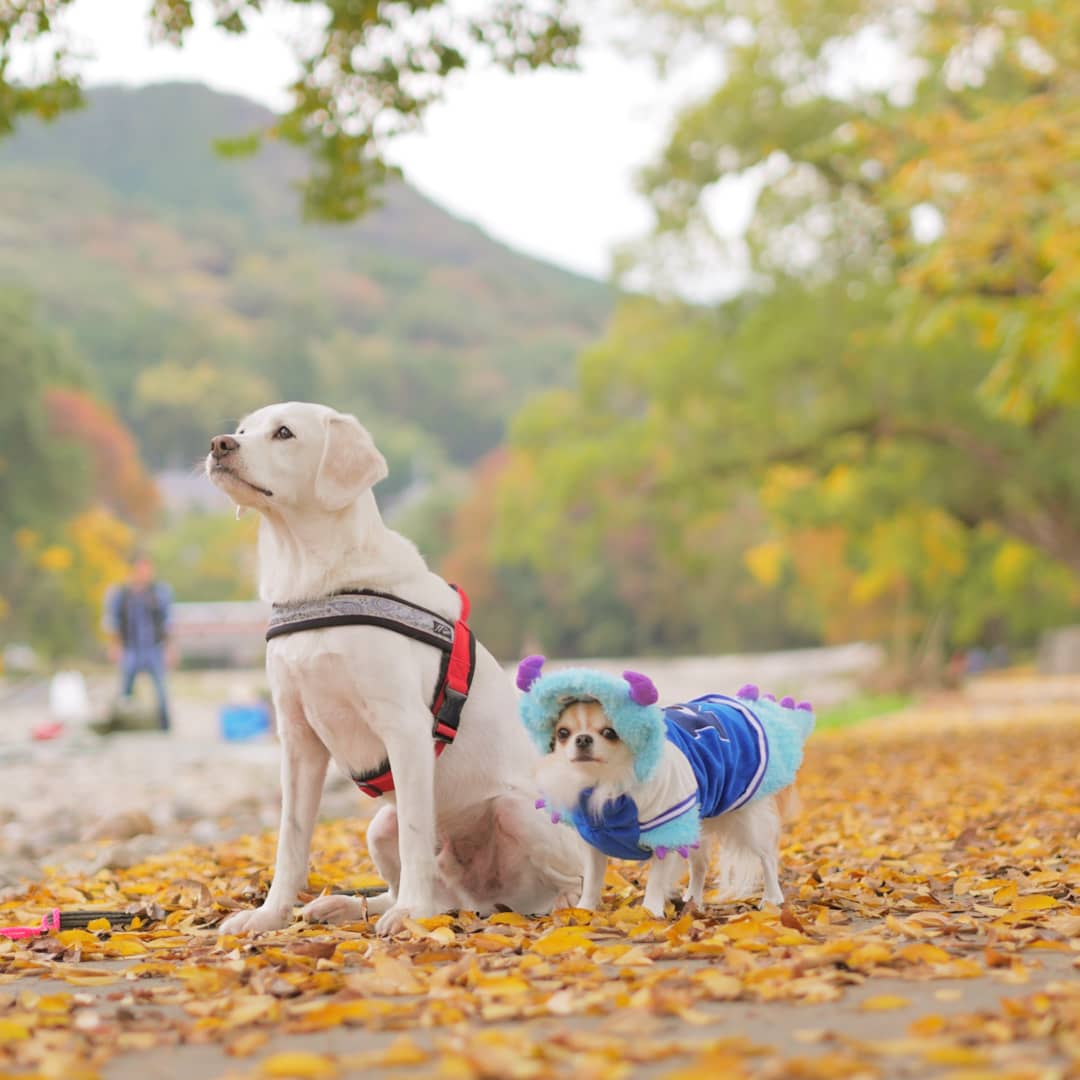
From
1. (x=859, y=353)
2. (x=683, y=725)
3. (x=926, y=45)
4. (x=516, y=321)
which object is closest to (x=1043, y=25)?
(x=926, y=45)

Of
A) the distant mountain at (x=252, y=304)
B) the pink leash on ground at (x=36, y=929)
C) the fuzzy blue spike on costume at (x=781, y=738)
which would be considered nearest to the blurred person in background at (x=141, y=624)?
the pink leash on ground at (x=36, y=929)

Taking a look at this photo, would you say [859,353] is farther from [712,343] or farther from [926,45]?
[926,45]

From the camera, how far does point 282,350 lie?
138m

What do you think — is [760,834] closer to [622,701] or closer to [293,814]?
[622,701]

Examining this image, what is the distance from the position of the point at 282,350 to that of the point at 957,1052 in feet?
456

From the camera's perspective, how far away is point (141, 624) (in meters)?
16.2

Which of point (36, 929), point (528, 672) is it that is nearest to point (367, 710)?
point (528, 672)

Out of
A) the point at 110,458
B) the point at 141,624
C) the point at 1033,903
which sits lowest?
the point at 1033,903

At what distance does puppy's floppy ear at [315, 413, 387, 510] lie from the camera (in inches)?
183

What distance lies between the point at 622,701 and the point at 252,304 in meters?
149

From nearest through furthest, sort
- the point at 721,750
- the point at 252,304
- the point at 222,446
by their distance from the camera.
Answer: the point at 222,446 → the point at 721,750 → the point at 252,304

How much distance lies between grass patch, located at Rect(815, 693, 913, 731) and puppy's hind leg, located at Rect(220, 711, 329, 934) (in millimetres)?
12963

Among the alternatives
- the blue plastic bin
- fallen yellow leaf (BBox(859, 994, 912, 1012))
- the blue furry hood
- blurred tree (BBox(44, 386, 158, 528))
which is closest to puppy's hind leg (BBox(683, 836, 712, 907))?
the blue furry hood

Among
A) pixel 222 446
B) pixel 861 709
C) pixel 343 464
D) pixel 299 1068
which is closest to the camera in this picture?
pixel 299 1068
